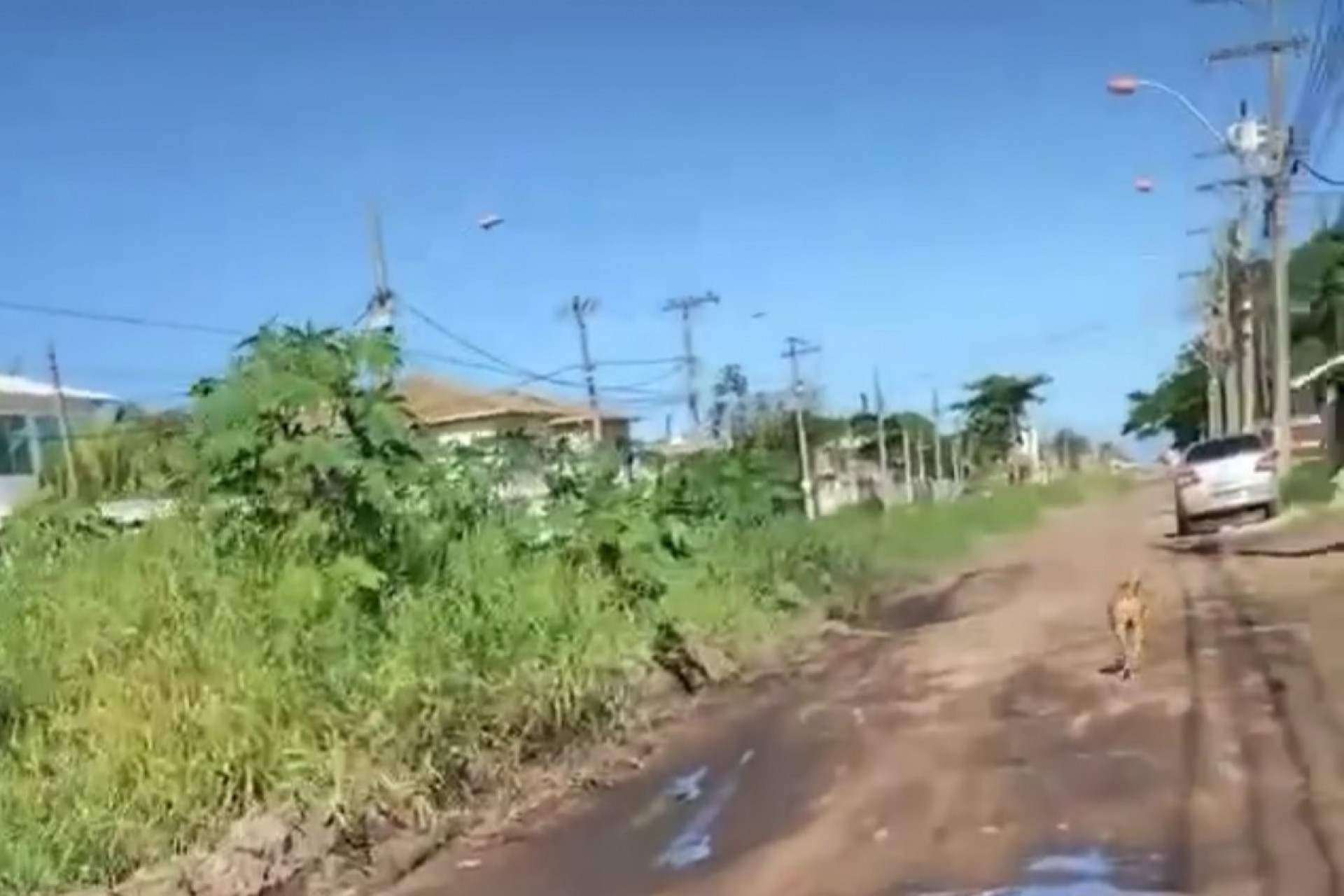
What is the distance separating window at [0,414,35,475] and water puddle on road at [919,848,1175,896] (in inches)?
1469

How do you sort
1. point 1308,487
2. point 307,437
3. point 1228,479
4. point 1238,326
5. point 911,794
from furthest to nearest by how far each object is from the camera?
point 1238,326
point 1308,487
point 1228,479
point 307,437
point 911,794

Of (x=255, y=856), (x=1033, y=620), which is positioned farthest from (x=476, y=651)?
(x=1033, y=620)

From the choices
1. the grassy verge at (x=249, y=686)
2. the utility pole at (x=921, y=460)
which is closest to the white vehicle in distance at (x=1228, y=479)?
the grassy verge at (x=249, y=686)

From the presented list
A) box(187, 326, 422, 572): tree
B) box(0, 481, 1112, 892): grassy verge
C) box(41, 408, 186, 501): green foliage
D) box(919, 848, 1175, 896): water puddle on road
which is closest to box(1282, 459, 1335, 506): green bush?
box(0, 481, 1112, 892): grassy verge

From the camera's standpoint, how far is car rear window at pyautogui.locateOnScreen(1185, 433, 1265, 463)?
30.1 meters

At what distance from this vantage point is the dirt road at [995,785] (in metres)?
8.59

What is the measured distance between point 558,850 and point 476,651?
323cm

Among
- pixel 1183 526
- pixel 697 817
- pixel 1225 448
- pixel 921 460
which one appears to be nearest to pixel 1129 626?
pixel 697 817

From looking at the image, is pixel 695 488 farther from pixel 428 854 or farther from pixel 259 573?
pixel 428 854

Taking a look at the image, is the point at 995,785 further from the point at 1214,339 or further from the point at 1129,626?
the point at 1214,339

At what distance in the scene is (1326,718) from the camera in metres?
11.5

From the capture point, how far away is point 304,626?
495 inches

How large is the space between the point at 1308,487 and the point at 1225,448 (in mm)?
5866

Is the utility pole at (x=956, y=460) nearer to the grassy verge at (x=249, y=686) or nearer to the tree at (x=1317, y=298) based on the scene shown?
the tree at (x=1317, y=298)
